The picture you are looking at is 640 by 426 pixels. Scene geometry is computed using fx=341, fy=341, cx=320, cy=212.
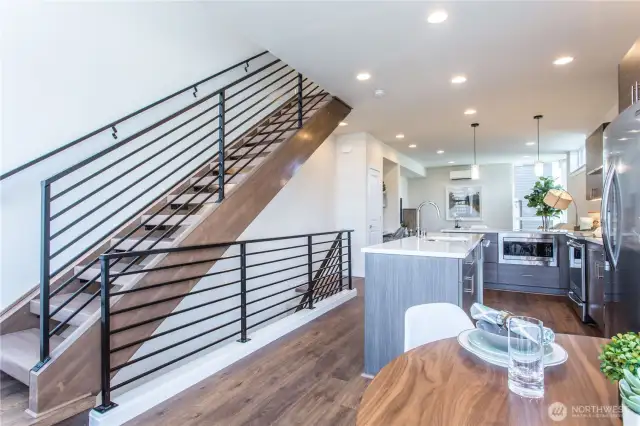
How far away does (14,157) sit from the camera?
229 cm

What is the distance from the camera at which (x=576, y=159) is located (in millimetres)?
7699

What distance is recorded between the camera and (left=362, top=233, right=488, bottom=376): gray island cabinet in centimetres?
235

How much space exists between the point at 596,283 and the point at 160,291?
4.02 meters

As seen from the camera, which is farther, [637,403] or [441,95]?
[441,95]

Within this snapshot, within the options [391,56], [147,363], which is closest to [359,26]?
[391,56]

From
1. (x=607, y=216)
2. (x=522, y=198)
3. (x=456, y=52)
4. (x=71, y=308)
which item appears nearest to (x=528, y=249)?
(x=607, y=216)

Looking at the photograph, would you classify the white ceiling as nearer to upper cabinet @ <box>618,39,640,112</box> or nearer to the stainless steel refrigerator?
upper cabinet @ <box>618,39,640,112</box>

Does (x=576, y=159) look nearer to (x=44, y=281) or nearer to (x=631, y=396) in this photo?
(x=631, y=396)

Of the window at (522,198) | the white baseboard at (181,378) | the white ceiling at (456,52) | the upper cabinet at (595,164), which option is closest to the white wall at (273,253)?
the white baseboard at (181,378)

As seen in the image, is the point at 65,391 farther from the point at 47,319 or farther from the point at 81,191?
the point at 81,191

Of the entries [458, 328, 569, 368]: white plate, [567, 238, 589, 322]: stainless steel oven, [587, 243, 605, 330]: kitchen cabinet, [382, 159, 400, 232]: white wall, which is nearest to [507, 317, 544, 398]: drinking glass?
[458, 328, 569, 368]: white plate

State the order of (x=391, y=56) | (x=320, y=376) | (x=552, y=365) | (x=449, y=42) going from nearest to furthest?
1. (x=552, y=365)
2. (x=320, y=376)
3. (x=449, y=42)
4. (x=391, y=56)

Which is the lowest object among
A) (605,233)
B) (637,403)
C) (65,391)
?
(65,391)

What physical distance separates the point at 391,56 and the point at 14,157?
10.4 ft
